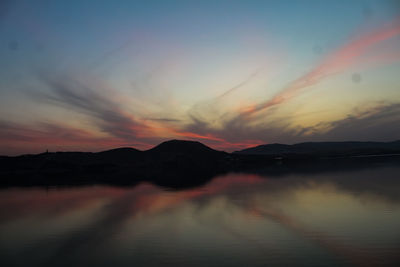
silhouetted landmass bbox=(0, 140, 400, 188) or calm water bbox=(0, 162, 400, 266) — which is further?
silhouetted landmass bbox=(0, 140, 400, 188)

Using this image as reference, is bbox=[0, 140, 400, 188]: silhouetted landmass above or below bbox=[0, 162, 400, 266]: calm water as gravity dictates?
above

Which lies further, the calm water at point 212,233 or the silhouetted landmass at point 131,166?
the silhouetted landmass at point 131,166

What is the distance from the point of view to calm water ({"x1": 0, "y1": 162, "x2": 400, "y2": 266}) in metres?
16.0

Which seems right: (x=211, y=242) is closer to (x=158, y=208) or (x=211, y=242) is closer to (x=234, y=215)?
(x=234, y=215)

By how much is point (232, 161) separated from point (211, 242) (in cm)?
17395

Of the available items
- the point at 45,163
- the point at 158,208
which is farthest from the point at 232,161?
the point at 158,208

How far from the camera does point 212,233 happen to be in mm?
20953

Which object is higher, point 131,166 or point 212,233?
point 131,166

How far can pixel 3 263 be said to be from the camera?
16.3 meters

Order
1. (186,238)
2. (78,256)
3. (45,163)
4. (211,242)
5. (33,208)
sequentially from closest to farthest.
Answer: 1. (78,256)
2. (211,242)
3. (186,238)
4. (33,208)
5. (45,163)

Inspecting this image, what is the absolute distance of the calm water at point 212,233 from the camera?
629 inches

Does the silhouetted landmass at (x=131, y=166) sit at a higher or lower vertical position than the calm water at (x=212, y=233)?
higher

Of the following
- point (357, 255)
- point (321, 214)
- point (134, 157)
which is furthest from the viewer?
point (134, 157)

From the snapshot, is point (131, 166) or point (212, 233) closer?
point (212, 233)
